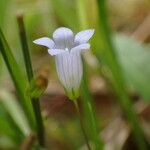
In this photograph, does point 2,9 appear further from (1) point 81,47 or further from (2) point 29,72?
(1) point 81,47

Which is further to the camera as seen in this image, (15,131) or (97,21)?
(97,21)

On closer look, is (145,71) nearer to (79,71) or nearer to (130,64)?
(130,64)

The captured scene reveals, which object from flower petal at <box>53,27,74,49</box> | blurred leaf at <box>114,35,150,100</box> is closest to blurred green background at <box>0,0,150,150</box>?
blurred leaf at <box>114,35,150,100</box>

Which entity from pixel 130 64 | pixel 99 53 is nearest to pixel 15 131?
pixel 99 53

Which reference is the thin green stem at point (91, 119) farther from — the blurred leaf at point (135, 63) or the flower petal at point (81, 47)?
the blurred leaf at point (135, 63)

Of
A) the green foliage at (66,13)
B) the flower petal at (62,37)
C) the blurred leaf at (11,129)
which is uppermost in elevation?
→ the flower petal at (62,37)

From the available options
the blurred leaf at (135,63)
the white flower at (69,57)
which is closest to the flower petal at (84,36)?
the white flower at (69,57)

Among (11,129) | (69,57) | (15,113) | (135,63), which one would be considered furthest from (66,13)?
(69,57)
